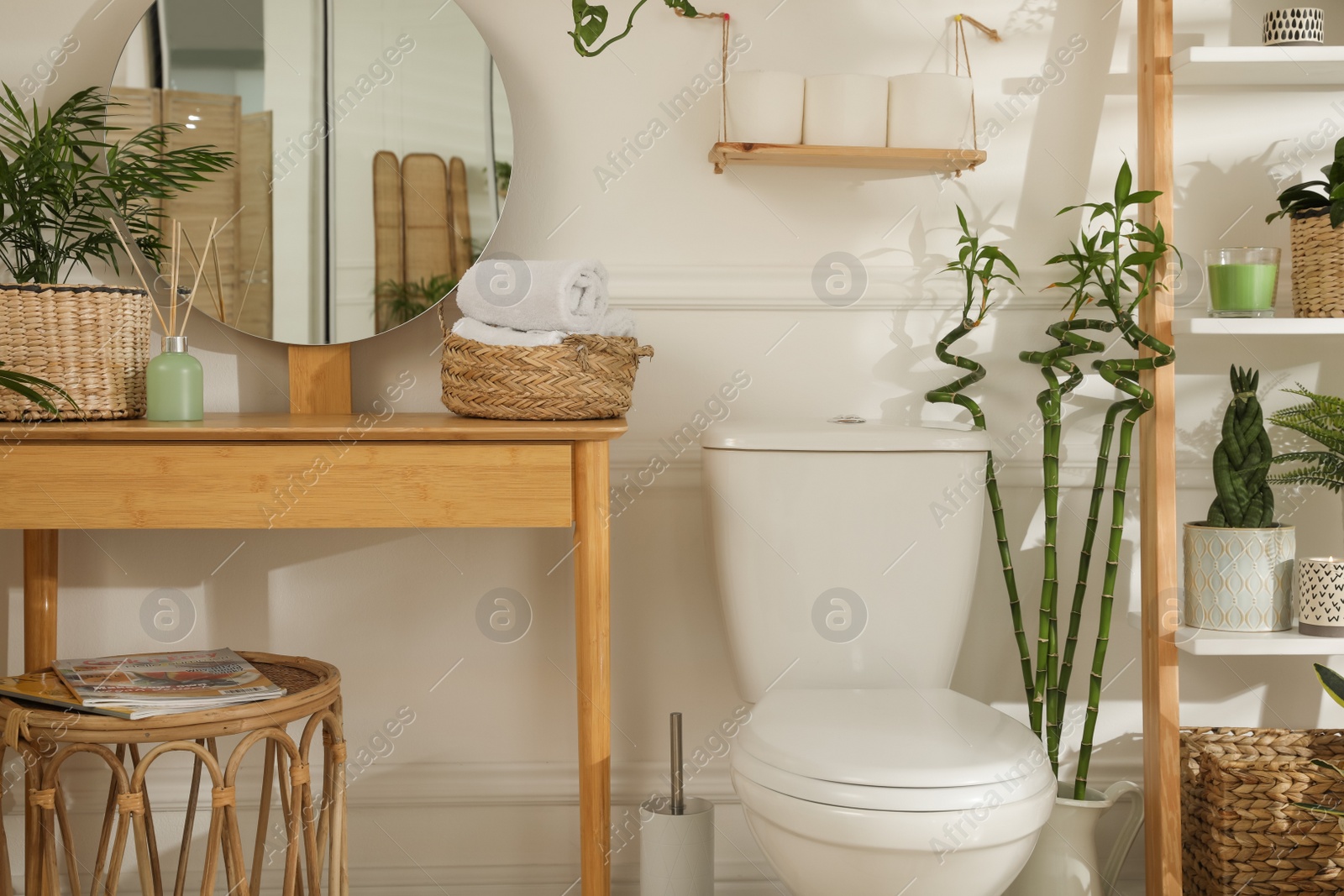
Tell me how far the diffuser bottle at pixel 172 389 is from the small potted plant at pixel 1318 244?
1550 millimetres

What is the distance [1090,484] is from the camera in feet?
5.50

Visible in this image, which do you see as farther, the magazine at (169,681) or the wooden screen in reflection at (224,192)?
the wooden screen in reflection at (224,192)

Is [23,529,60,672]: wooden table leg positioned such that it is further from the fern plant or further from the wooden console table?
the fern plant

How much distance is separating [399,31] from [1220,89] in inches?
52.9

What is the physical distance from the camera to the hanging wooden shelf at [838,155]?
1527 millimetres

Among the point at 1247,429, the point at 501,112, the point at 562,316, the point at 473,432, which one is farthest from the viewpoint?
the point at 501,112

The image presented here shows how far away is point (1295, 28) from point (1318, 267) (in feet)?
1.19

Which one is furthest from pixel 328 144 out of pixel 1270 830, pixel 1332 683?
pixel 1270 830

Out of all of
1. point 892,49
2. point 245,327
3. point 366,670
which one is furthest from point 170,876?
point 892,49

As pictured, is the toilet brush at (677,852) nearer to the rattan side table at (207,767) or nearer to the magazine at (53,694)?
the rattan side table at (207,767)

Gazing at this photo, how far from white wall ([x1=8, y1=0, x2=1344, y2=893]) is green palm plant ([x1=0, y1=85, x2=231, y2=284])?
202mm

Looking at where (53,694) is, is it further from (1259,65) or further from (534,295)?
(1259,65)

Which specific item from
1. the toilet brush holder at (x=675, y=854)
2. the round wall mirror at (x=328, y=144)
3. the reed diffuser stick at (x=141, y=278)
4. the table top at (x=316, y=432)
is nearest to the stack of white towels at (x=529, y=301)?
the table top at (x=316, y=432)

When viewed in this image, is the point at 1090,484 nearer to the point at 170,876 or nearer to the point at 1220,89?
the point at 1220,89
